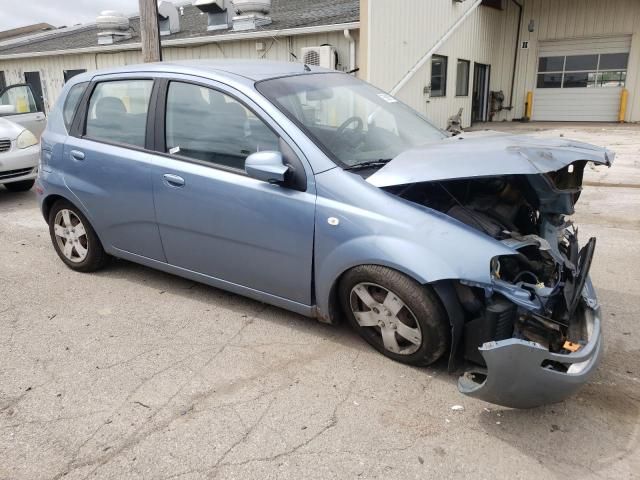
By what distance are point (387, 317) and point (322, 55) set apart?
9.85 meters

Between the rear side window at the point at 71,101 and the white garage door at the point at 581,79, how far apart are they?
18330 millimetres

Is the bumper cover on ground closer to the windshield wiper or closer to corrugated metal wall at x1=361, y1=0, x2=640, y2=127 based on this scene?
the windshield wiper

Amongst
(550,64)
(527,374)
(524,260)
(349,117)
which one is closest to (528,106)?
(550,64)

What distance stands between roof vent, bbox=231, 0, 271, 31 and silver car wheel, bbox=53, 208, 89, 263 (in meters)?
10.0

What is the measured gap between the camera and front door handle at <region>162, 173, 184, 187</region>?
11.7ft

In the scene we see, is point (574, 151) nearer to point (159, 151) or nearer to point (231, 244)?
point (231, 244)

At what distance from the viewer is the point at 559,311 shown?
267 centimetres

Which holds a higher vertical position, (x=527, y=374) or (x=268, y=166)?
(x=268, y=166)

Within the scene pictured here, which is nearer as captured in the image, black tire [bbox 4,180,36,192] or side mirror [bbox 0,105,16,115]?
black tire [bbox 4,180,36,192]

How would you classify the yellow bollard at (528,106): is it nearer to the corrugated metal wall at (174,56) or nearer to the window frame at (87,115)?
the corrugated metal wall at (174,56)

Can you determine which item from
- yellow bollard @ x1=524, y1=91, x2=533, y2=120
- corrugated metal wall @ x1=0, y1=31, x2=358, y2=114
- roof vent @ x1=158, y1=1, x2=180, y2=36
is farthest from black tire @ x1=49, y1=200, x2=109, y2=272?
yellow bollard @ x1=524, y1=91, x2=533, y2=120

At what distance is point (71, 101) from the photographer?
4402mm

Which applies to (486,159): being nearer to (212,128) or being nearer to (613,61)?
(212,128)

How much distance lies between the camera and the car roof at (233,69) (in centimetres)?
356
